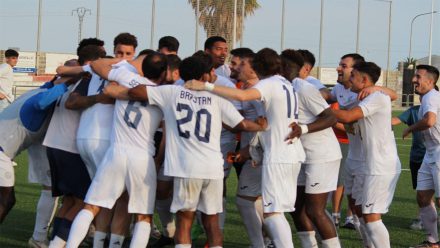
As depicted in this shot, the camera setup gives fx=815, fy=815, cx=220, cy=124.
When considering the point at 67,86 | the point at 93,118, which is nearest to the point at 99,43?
the point at 67,86

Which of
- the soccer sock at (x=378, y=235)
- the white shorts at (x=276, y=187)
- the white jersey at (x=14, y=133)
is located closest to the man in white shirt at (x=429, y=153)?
the soccer sock at (x=378, y=235)

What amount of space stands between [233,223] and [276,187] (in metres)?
3.94

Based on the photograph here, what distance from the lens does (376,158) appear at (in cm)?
848

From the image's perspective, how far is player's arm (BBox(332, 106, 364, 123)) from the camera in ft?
26.9

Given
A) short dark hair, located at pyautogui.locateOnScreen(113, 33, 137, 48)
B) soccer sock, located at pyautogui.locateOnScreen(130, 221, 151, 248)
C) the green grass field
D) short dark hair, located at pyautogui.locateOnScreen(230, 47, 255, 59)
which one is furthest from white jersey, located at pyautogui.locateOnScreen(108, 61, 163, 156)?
the green grass field

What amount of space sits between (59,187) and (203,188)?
181 centimetres

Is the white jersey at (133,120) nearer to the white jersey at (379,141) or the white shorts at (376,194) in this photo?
the white jersey at (379,141)

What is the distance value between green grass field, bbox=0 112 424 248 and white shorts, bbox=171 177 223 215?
2381 mm

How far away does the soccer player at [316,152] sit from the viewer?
8.16 m

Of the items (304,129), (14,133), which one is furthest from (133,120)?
(14,133)

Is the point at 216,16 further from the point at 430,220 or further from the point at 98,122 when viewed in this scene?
the point at 98,122

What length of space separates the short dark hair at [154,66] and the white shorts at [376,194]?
2.46 meters

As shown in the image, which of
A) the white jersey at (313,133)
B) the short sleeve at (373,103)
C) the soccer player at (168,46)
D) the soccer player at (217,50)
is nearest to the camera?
the white jersey at (313,133)

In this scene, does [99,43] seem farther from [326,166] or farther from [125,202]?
[326,166]
